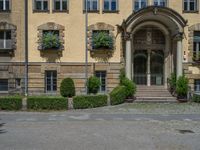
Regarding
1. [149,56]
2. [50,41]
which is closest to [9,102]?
[50,41]

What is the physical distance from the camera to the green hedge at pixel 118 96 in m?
24.0

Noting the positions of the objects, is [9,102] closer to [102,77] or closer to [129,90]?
[129,90]

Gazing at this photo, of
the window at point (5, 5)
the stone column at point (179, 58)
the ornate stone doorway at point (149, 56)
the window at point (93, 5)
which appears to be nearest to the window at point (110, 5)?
the window at point (93, 5)

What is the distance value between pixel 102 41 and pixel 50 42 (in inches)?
147

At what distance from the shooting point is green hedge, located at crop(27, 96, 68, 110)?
21.2 m

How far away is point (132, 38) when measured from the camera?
92.0ft

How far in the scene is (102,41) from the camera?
27.1m

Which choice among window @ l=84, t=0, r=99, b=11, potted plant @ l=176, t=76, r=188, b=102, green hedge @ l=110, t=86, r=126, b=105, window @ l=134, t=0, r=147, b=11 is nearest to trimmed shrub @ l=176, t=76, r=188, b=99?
potted plant @ l=176, t=76, r=188, b=102

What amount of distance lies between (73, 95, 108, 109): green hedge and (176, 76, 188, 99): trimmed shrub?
5.77 meters

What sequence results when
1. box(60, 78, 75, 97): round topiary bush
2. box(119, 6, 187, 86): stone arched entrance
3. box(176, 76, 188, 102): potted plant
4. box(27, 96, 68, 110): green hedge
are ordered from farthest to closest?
box(119, 6, 187, 86): stone arched entrance → box(176, 76, 188, 102): potted plant → box(60, 78, 75, 97): round topiary bush → box(27, 96, 68, 110): green hedge

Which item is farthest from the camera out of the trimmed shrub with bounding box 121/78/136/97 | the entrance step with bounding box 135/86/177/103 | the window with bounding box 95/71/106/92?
the window with bounding box 95/71/106/92

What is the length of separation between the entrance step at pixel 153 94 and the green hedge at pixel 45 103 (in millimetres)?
6633

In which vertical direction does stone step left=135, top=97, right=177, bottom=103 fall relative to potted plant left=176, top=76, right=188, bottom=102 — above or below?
below

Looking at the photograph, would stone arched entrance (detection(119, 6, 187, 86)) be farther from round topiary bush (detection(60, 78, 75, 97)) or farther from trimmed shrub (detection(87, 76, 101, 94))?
round topiary bush (detection(60, 78, 75, 97))
